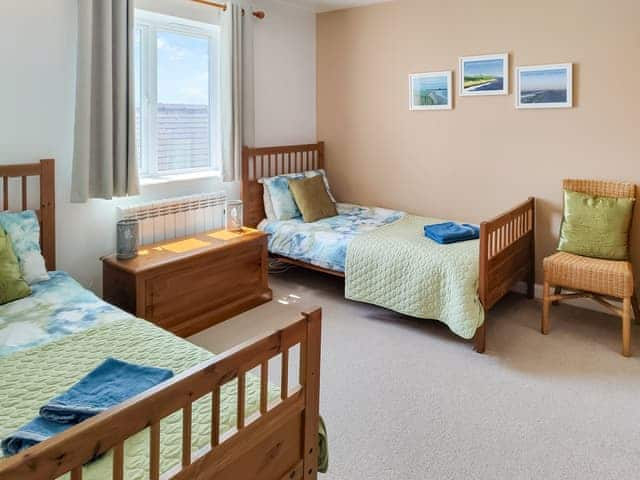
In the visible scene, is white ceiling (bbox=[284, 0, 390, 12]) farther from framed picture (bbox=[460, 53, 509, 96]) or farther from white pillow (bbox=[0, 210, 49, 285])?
white pillow (bbox=[0, 210, 49, 285])

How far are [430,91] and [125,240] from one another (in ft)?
9.16

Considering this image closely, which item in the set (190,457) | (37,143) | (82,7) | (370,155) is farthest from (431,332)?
(82,7)

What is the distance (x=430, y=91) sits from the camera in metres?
4.35

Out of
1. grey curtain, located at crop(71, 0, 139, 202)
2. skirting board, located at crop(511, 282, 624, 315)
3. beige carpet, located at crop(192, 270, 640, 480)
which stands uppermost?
grey curtain, located at crop(71, 0, 139, 202)

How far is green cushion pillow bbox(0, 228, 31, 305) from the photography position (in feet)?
7.80

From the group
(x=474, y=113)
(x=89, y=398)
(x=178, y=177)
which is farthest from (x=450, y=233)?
(x=89, y=398)

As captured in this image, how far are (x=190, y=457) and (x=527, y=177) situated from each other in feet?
11.4

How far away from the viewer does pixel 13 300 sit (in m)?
2.41

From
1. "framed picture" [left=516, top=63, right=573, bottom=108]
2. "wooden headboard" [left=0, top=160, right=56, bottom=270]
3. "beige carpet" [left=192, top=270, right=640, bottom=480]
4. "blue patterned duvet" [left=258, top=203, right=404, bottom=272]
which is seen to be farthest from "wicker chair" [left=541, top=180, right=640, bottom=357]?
"wooden headboard" [left=0, top=160, right=56, bottom=270]

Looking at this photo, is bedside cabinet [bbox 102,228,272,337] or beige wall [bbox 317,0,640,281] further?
beige wall [bbox 317,0,640,281]

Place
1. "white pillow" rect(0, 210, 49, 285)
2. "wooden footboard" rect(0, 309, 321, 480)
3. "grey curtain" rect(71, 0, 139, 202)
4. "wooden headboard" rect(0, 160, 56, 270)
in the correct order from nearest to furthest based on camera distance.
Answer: "wooden footboard" rect(0, 309, 321, 480), "white pillow" rect(0, 210, 49, 285), "wooden headboard" rect(0, 160, 56, 270), "grey curtain" rect(71, 0, 139, 202)

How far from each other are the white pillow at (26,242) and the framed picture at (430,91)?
10.3ft

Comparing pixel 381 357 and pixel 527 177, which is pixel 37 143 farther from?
pixel 527 177

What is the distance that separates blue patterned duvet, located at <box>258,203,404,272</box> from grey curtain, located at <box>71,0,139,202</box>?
1.33 meters
